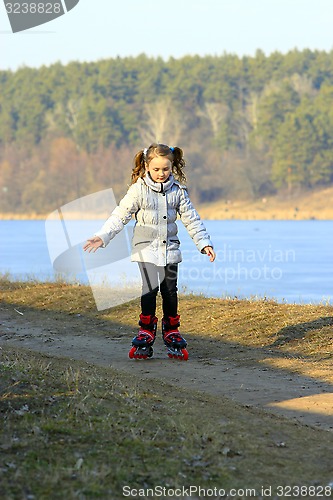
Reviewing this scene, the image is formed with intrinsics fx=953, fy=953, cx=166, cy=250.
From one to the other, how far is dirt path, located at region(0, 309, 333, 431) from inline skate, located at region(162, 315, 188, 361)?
3.9 inches

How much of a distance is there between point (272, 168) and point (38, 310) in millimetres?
72767

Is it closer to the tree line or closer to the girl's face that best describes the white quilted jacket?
the girl's face

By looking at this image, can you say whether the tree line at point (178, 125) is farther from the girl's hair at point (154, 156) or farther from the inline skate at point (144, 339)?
the inline skate at point (144, 339)

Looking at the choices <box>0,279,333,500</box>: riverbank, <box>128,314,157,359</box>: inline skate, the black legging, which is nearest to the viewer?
<box>0,279,333,500</box>: riverbank

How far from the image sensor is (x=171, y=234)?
8953mm

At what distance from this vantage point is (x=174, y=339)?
9.23 m

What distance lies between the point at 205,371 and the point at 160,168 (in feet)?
6.27

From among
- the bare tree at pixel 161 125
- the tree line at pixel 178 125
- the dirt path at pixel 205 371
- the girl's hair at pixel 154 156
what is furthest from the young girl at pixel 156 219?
the bare tree at pixel 161 125

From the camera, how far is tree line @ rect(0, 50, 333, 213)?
8331cm

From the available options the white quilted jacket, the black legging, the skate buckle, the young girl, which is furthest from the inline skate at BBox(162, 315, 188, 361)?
the white quilted jacket

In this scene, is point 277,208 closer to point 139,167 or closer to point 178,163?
point 178,163

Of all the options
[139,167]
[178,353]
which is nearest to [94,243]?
[139,167]

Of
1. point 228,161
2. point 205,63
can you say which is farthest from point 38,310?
point 205,63

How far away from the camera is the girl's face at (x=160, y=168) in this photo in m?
8.82
